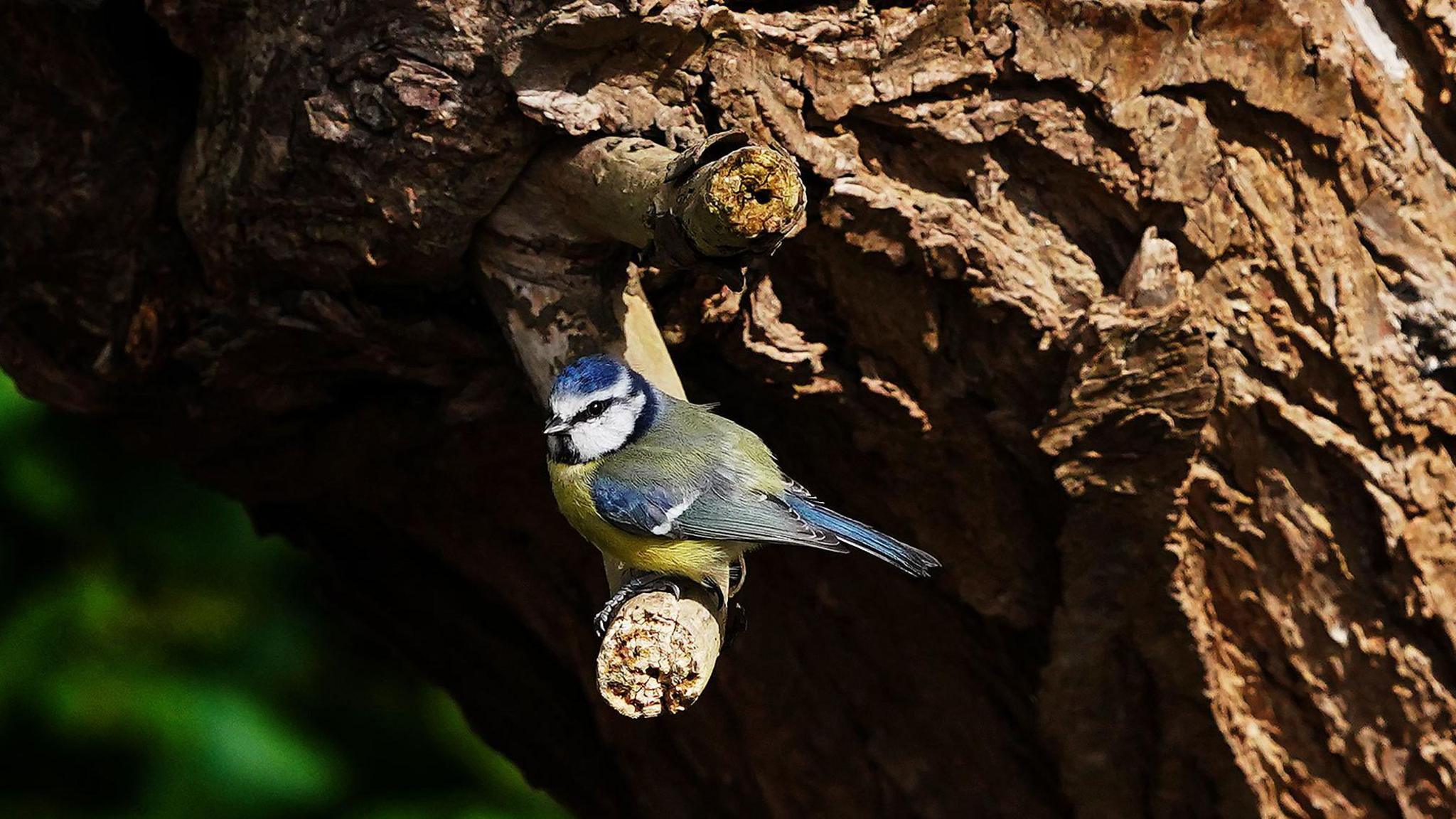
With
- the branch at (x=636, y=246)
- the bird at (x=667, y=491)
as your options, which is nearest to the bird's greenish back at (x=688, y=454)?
the bird at (x=667, y=491)

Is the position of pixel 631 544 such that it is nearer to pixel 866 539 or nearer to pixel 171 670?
pixel 866 539

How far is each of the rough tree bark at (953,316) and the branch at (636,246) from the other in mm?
35

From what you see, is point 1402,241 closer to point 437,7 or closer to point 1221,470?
point 1221,470

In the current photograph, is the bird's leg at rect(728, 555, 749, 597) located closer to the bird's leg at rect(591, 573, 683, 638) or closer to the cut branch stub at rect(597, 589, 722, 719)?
the bird's leg at rect(591, 573, 683, 638)

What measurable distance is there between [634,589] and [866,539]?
338mm

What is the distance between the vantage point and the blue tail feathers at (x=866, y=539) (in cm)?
178

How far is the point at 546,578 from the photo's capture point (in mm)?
2418

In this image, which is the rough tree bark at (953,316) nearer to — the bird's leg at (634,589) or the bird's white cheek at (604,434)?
the bird's white cheek at (604,434)

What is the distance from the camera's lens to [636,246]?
5.21 ft

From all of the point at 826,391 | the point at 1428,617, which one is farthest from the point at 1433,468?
the point at 826,391

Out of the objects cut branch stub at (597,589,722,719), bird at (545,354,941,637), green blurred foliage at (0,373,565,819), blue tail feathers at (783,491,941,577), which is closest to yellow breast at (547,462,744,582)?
bird at (545,354,941,637)

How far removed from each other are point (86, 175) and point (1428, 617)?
209cm

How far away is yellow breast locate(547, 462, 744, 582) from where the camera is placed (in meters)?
1.72

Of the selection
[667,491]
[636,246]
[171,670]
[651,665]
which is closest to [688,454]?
[667,491]
